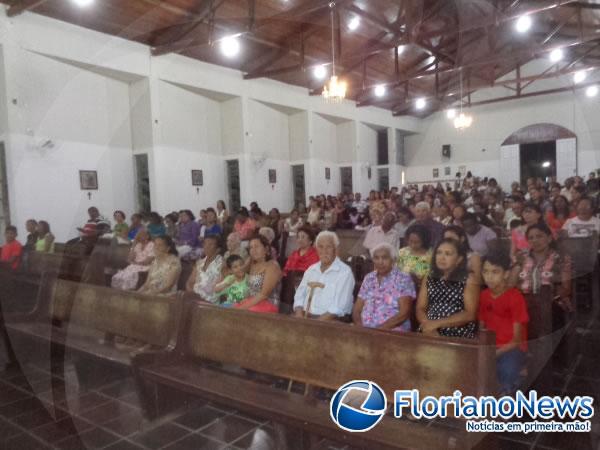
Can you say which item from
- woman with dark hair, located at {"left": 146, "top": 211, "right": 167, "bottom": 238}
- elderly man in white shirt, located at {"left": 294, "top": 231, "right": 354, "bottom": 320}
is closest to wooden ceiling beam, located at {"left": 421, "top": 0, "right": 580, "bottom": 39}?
woman with dark hair, located at {"left": 146, "top": 211, "right": 167, "bottom": 238}

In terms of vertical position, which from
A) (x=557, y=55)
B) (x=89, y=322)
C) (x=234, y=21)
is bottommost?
(x=89, y=322)

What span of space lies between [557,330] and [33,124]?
8.08m

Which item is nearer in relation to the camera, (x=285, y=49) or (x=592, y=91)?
(x=285, y=49)

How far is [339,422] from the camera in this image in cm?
196

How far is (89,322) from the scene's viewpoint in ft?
11.1

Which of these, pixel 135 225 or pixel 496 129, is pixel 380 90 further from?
pixel 135 225

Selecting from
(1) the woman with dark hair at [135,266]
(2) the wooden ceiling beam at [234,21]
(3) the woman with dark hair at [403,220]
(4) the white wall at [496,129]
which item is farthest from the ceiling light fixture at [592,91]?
(1) the woman with dark hair at [135,266]

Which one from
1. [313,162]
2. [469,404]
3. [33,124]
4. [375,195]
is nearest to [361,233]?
[469,404]

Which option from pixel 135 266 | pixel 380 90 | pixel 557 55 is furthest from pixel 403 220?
→ pixel 557 55

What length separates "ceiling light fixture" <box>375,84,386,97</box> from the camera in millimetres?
12356

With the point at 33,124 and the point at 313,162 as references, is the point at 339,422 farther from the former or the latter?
the point at 313,162

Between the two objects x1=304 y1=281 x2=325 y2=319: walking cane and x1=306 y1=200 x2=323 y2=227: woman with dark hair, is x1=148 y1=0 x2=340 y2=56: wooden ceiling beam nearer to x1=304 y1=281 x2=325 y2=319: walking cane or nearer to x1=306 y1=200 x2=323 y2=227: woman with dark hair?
x1=306 y1=200 x2=323 y2=227: woman with dark hair

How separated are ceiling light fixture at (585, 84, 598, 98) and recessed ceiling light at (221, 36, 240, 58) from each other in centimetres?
1119

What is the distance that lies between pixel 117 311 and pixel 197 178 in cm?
763
